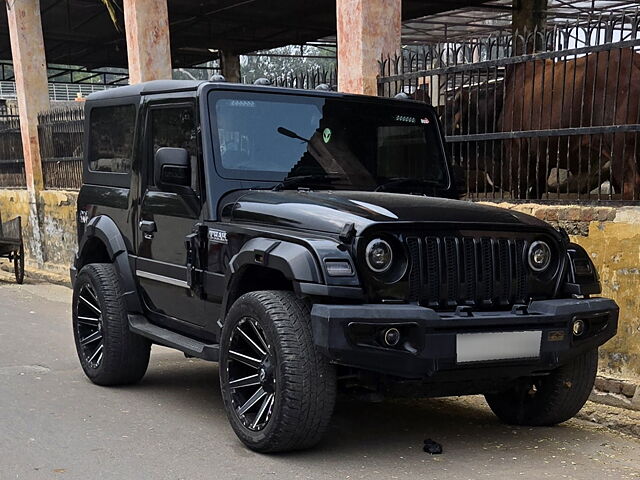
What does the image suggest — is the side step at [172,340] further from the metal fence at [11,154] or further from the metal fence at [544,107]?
the metal fence at [11,154]

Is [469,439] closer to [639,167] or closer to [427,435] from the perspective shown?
[427,435]

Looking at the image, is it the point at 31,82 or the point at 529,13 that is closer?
the point at 31,82

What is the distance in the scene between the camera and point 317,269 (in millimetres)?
4176

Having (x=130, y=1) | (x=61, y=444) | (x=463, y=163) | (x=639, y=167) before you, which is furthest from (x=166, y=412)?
(x=130, y=1)

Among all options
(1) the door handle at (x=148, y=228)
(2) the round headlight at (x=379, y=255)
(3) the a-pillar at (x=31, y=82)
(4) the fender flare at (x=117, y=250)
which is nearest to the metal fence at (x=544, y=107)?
(2) the round headlight at (x=379, y=255)

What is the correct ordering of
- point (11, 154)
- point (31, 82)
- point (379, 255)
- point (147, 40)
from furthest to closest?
point (11, 154) < point (31, 82) < point (147, 40) < point (379, 255)

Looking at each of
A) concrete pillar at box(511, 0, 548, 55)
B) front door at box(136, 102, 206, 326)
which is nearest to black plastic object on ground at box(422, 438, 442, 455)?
front door at box(136, 102, 206, 326)

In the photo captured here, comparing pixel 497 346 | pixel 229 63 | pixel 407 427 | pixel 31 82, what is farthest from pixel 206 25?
pixel 497 346

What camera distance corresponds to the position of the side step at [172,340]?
5.02 m

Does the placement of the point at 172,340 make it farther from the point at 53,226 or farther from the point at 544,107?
the point at 53,226

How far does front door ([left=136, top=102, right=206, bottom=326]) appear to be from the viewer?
5.32m

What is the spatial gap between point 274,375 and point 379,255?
83cm

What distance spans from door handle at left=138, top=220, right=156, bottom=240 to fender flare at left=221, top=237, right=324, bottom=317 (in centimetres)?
109

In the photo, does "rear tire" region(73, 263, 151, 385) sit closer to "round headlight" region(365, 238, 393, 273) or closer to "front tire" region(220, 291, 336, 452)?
"front tire" region(220, 291, 336, 452)
